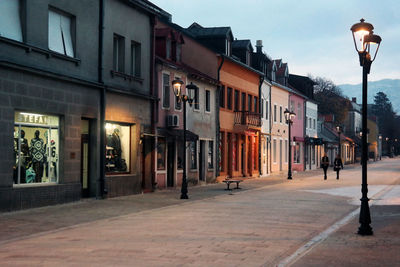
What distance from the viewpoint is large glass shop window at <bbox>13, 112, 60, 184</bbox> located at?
16.2 meters

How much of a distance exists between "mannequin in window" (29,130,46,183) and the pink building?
115ft

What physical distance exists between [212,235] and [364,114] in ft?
13.1

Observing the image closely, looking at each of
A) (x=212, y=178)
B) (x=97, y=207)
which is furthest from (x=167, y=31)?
(x=97, y=207)

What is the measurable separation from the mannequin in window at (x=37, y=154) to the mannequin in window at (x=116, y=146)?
4022 mm

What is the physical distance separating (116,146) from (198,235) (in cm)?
1061

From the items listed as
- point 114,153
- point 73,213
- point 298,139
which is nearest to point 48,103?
point 73,213

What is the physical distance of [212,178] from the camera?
3188 centimetres

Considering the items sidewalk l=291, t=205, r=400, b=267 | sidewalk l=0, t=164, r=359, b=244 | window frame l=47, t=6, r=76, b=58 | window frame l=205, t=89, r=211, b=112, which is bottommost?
sidewalk l=291, t=205, r=400, b=267

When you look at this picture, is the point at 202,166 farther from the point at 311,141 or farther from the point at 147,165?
the point at 311,141

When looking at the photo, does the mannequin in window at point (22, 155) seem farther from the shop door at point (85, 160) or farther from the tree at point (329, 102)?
the tree at point (329, 102)

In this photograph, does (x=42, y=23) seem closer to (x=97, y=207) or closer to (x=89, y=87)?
(x=89, y=87)

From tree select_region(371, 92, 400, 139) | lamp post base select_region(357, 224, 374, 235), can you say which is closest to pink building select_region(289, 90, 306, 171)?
lamp post base select_region(357, 224, 374, 235)

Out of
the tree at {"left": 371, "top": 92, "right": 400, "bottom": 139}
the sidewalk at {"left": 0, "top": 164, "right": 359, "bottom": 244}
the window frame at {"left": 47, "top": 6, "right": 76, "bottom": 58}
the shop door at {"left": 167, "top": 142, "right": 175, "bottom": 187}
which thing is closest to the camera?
the sidewalk at {"left": 0, "top": 164, "right": 359, "bottom": 244}

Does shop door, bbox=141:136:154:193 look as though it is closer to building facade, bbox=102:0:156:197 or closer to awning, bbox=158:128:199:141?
building facade, bbox=102:0:156:197
